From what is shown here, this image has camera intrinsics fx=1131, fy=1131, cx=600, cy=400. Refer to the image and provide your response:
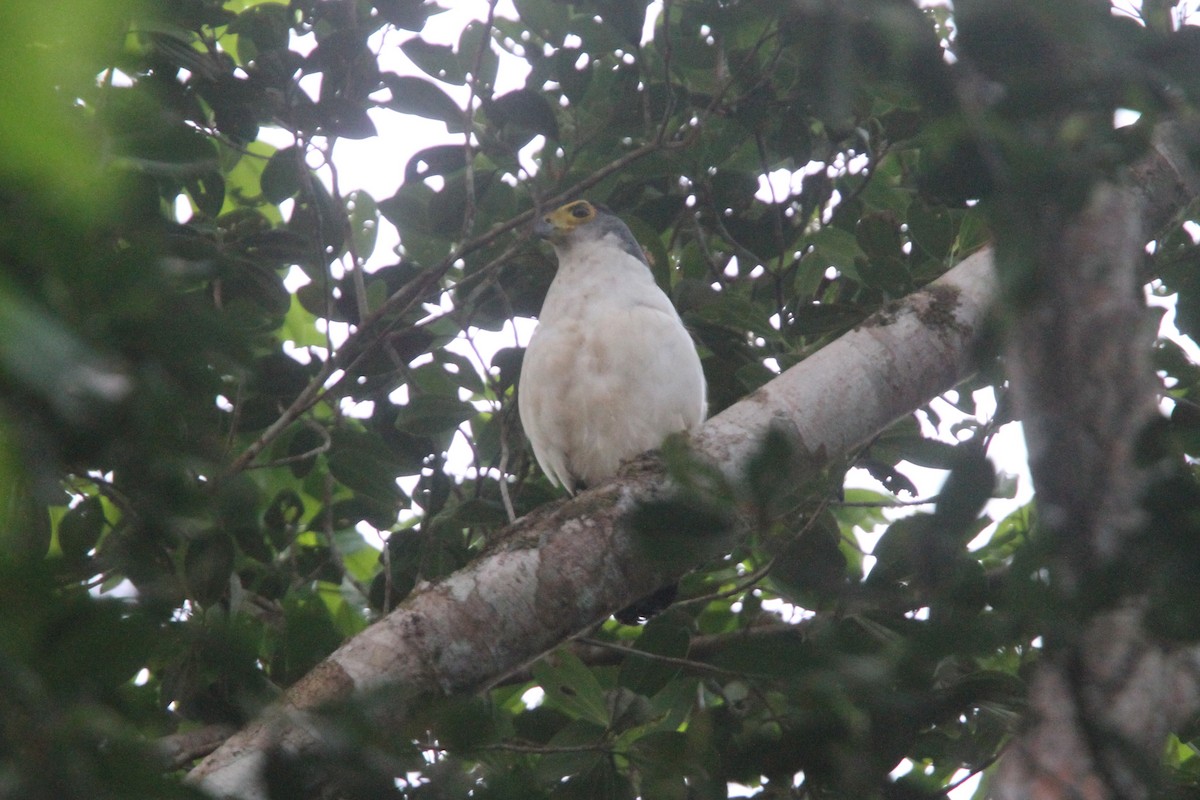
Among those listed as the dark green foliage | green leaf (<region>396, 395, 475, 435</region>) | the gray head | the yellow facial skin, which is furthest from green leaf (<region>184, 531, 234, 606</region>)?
the yellow facial skin

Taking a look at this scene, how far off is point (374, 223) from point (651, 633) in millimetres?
2195

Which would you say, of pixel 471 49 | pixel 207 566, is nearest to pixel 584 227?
pixel 471 49

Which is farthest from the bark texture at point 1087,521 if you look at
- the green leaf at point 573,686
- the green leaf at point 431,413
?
the green leaf at point 431,413

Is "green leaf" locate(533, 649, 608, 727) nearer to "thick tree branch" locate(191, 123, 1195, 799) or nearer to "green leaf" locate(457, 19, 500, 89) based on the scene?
"thick tree branch" locate(191, 123, 1195, 799)

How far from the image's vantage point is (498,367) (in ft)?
14.1

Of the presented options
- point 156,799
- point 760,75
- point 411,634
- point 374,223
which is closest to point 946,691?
point 156,799

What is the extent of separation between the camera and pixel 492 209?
401 cm

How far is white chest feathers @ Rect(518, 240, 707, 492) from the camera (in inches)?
156

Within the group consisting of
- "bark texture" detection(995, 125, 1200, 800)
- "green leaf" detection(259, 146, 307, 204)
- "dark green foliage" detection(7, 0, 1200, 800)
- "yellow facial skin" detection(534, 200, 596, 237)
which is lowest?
"bark texture" detection(995, 125, 1200, 800)

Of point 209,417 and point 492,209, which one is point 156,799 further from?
point 492,209

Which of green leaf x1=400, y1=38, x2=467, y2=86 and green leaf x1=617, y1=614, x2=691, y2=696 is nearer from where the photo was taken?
green leaf x1=617, y1=614, x2=691, y2=696

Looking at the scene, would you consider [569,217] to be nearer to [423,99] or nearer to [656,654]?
[423,99]

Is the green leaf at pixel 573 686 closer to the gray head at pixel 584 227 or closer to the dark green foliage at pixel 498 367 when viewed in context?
the dark green foliage at pixel 498 367

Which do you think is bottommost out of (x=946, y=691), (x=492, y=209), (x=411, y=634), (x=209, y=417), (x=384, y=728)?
(x=946, y=691)
